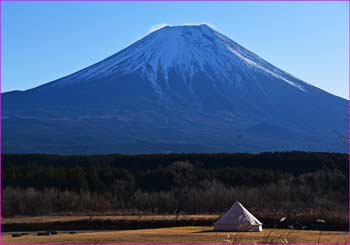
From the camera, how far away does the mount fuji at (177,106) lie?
11382cm

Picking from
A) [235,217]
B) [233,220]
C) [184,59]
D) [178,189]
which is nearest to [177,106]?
[184,59]

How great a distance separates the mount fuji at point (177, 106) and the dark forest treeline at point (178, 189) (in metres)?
42.0

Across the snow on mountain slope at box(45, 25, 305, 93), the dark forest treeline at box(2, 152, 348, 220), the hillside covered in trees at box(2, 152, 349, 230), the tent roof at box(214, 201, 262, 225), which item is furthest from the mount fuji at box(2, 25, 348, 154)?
the tent roof at box(214, 201, 262, 225)

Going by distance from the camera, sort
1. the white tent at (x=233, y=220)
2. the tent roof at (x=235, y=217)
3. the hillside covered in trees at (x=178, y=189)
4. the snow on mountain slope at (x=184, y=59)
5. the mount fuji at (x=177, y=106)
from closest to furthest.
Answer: the white tent at (x=233, y=220) → the tent roof at (x=235, y=217) → the hillside covered in trees at (x=178, y=189) → the mount fuji at (x=177, y=106) → the snow on mountain slope at (x=184, y=59)

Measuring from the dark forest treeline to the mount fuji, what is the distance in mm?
42043

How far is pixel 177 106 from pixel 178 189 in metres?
77.6

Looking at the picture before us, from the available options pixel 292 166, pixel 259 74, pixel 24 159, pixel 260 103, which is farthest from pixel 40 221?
pixel 259 74

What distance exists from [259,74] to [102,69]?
32617 mm

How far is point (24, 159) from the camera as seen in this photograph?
81750 millimetres

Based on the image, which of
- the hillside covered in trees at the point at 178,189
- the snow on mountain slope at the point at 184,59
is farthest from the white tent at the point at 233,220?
the snow on mountain slope at the point at 184,59

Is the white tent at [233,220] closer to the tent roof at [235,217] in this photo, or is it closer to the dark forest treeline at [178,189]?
the tent roof at [235,217]

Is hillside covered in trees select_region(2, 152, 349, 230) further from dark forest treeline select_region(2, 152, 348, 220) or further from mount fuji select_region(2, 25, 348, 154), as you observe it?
mount fuji select_region(2, 25, 348, 154)

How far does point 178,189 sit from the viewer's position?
182 feet

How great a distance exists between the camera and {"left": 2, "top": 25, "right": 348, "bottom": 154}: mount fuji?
114m
